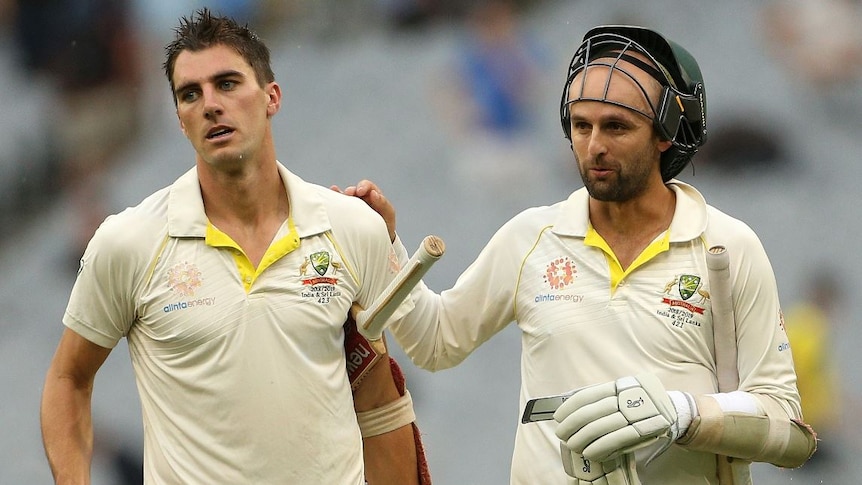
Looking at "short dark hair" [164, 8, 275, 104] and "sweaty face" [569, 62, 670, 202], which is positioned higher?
"short dark hair" [164, 8, 275, 104]

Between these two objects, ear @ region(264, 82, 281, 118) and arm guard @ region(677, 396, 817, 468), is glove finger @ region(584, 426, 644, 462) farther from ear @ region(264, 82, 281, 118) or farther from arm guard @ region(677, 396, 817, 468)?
ear @ region(264, 82, 281, 118)

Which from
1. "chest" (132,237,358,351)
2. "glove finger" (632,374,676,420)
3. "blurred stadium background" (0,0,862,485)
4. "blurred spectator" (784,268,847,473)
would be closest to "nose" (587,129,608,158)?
"glove finger" (632,374,676,420)

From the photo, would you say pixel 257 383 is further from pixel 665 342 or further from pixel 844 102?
pixel 844 102

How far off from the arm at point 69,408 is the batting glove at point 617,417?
3.68ft

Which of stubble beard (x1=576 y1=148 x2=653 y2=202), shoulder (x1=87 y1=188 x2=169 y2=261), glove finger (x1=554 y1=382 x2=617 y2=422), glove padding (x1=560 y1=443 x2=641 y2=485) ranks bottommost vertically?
glove padding (x1=560 y1=443 x2=641 y2=485)

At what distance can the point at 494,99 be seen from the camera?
6.95m

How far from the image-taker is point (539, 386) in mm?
3486

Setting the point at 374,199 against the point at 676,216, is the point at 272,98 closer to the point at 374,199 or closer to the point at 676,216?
the point at 374,199

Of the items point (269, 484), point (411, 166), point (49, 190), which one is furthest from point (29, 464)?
point (269, 484)

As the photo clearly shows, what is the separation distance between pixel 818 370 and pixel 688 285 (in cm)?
311

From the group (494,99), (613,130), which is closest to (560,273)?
(613,130)

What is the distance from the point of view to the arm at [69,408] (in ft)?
11.2

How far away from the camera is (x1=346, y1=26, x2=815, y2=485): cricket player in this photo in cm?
330

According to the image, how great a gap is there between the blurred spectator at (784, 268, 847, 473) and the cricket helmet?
9.32 ft
